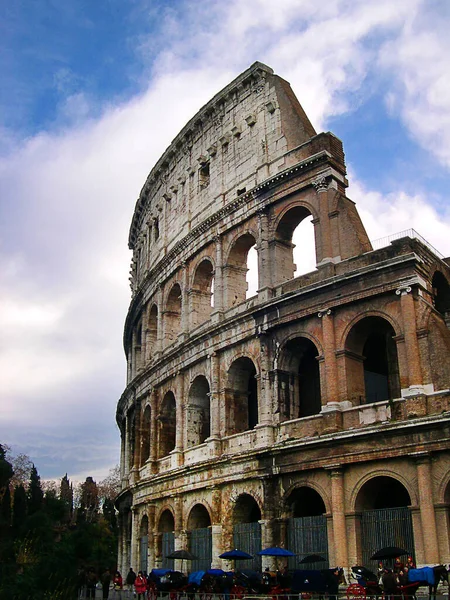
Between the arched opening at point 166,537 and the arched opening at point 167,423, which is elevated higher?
the arched opening at point 167,423

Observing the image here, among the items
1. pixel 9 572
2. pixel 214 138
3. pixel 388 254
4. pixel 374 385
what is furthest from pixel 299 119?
pixel 9 572

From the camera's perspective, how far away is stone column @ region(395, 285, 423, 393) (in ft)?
61.3

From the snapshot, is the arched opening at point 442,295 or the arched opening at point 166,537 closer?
the arched opening at point 442,295

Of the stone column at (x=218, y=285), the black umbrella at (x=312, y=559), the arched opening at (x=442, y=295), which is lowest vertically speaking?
the black umbrella at (x=312, y=559)

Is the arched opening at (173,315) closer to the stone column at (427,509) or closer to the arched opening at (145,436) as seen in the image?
the arched opening at (145,436)

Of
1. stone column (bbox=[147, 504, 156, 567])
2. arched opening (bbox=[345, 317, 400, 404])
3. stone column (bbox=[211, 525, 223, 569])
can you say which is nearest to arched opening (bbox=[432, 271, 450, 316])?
arched opening (bbox=[345, 317, 400, 404])

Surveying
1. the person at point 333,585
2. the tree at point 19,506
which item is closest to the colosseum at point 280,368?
the person at point 333,585

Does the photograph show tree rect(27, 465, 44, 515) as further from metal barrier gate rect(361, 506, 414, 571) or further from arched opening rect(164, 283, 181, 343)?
metal barrier gate rect(361, 506, 414, 571)

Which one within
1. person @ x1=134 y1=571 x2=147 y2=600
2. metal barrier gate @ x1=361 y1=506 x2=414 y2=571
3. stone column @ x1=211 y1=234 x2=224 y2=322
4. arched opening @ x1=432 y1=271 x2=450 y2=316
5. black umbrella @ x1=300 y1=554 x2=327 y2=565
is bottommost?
person @ x1=134 y1=571 x2=147 y2=600

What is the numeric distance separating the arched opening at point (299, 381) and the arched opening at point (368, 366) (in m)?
1.26

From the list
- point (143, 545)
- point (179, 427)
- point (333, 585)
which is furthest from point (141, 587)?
point (143, 545)

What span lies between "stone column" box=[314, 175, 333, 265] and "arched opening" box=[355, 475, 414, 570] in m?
6.68

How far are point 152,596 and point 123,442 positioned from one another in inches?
646

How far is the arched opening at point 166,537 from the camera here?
25469mm
